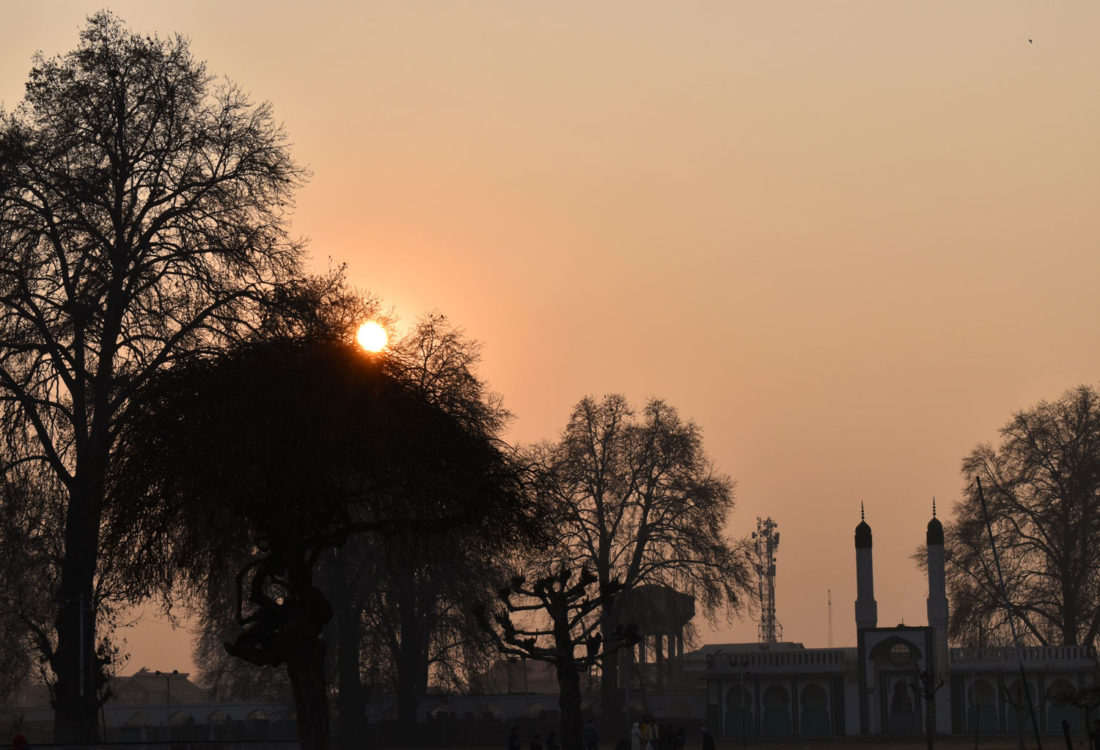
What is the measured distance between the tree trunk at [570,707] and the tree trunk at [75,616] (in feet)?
55.8

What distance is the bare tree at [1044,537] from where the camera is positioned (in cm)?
7750

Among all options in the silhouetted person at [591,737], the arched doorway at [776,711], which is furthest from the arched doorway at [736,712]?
the silhouetted person at [591,737]

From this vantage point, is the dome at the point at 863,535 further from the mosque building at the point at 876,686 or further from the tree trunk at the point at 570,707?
the tree trunk at the point at 570,707

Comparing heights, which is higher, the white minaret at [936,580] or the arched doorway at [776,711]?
the white minaret at [936,580]

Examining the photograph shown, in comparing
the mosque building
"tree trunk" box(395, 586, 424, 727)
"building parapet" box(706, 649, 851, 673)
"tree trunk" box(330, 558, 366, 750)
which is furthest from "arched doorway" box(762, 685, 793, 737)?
"tree trunk" box(330, 558, 366, 750)

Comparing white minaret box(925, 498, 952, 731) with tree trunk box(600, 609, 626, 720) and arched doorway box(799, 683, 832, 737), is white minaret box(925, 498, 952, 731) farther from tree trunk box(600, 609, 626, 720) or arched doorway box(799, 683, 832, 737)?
tree trunk box(600, 609, 626, 720)

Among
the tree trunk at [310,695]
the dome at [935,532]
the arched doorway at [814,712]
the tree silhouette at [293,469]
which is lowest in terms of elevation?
the arched doorway at [814,712]

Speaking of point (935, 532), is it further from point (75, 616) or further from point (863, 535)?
point (75, 616)

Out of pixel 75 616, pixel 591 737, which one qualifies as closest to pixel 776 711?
pixel 591 737

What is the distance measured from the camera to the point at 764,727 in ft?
282

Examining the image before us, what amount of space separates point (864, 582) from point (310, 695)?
68.0 meters

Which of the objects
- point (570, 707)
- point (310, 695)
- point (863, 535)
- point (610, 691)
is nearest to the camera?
point (310, 695)

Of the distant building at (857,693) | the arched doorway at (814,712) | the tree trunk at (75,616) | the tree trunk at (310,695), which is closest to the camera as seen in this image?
the tree trunk at (310,695)

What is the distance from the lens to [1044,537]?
3113 inches
